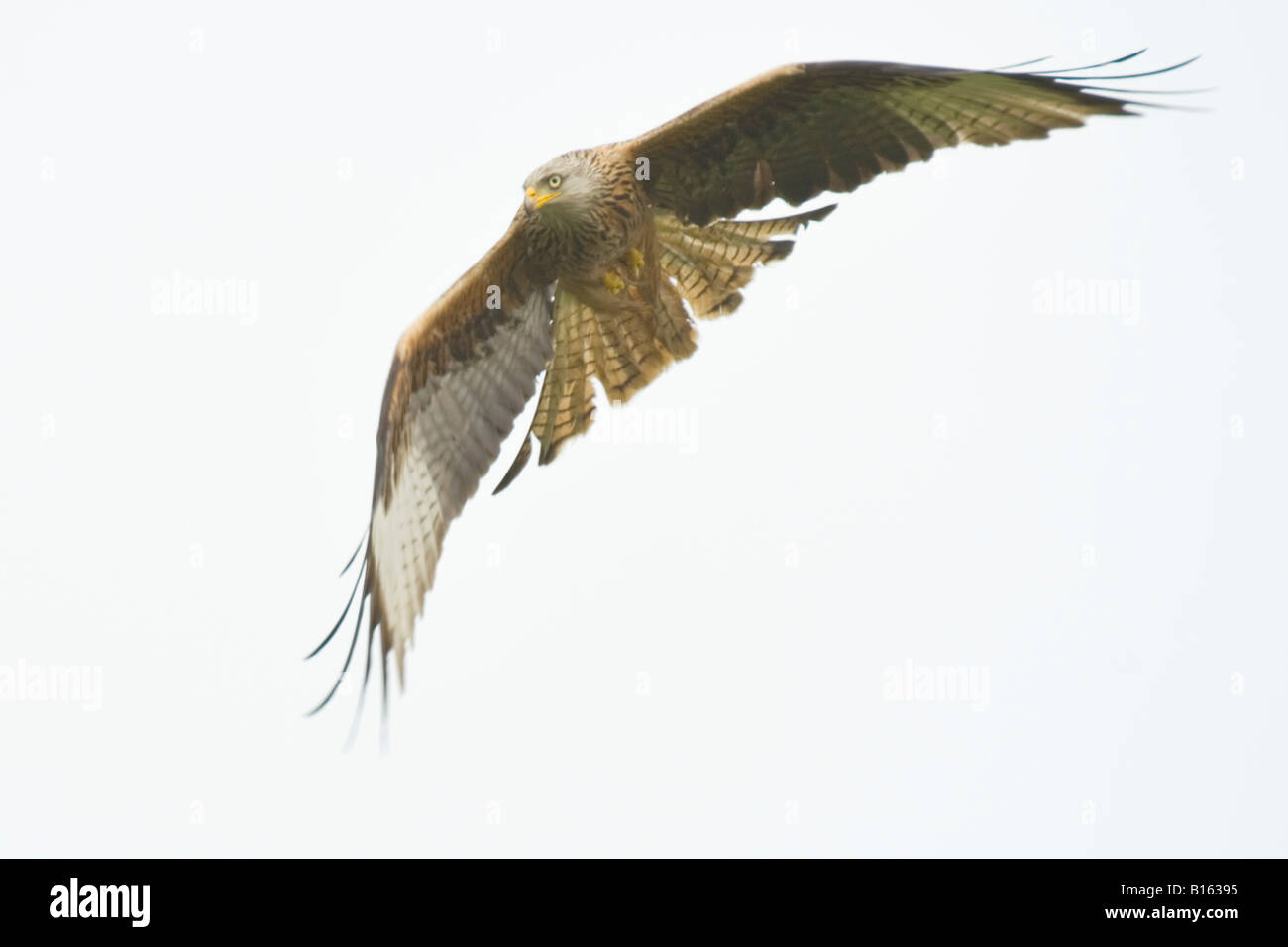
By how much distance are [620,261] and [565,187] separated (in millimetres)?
516

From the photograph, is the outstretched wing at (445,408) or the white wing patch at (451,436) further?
the white wing patch at (451,436)

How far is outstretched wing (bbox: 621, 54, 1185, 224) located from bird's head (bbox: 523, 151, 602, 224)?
26cm

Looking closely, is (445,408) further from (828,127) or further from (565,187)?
(828,127)

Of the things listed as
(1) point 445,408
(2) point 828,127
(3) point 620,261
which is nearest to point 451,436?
(1) point 445,408

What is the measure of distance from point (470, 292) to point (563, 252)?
667mm

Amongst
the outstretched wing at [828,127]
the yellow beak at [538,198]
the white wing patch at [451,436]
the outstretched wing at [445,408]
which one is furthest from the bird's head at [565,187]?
the white wing patch at [451,436]

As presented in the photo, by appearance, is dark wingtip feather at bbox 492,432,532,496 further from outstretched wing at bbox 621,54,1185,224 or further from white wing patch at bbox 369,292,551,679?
outstretched wing at bbox 621,54,1185,224

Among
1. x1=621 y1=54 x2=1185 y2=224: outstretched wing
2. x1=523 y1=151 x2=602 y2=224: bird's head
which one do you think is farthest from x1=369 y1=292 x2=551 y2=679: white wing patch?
x1=621 y1=54 x2=1185 y2=224: outstretched wing

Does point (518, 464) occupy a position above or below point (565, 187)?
Result: below

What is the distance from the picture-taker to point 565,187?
8789 mm

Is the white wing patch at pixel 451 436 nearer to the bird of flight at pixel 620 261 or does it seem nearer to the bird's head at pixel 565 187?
the bird of flight at pixel 620 261

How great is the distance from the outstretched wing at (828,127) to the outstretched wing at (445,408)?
0.92 metres

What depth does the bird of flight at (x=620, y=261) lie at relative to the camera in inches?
336

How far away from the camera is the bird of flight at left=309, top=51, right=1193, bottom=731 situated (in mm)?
8547
